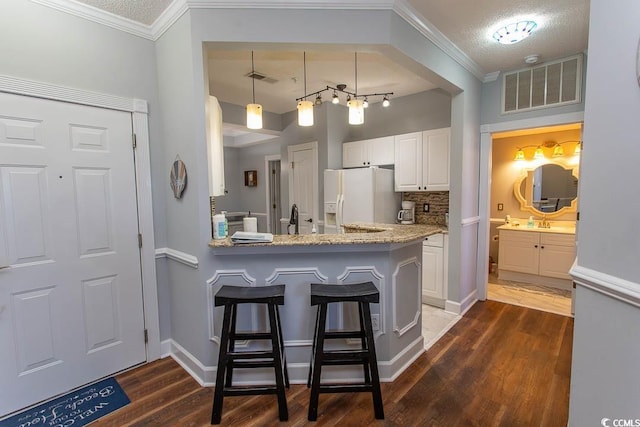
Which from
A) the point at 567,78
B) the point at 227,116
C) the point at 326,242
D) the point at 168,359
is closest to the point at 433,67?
the point at 567,78

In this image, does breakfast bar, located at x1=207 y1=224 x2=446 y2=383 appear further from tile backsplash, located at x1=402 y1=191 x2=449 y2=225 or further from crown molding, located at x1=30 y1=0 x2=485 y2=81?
tile backsplash, located at x1=402 y1=191 x2=449 y2=225

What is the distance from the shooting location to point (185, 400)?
2.00m

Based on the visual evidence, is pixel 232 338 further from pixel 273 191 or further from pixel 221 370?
pixel 273 191

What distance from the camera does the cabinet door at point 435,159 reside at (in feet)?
11.8

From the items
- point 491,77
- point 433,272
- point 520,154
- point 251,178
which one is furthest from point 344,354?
point 251,178

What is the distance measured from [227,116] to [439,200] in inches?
129

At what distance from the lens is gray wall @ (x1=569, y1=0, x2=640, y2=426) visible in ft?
3.73

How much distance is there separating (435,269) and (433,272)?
0.15 feet

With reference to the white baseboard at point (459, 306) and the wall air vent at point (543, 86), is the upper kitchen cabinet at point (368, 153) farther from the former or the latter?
the white baseboard at point (459, 306)

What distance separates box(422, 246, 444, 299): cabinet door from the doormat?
3114mm

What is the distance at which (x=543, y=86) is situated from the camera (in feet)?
10.3

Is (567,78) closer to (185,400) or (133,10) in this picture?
(133,10)

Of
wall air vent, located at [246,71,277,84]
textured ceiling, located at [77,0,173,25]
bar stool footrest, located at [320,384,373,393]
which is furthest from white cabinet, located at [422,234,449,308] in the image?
textured ceiling, located at [77,0,173,25]

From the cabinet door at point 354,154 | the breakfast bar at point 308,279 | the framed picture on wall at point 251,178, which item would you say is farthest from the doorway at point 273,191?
the breakfast bar at point 308,279
